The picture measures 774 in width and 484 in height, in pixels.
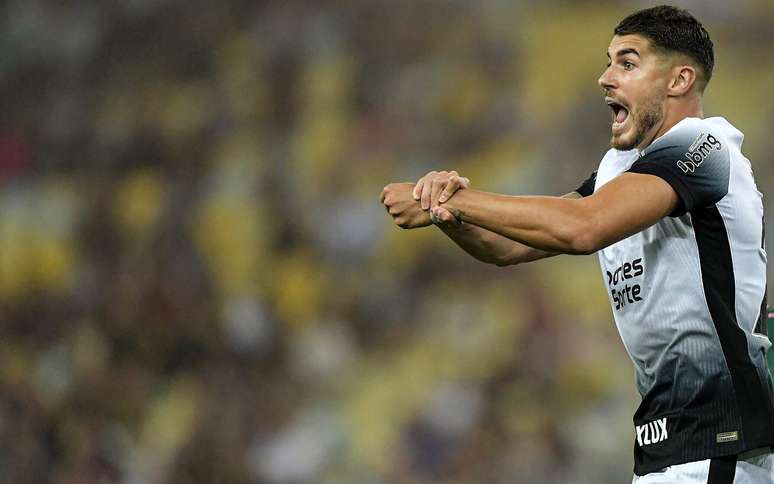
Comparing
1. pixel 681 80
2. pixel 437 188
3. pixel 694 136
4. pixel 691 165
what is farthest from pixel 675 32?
pixel 437 188

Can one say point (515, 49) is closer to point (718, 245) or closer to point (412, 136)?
point (412, 136)

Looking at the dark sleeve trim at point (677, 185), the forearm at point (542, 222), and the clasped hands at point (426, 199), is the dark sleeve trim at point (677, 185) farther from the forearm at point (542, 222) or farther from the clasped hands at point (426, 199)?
the clasped hands at point (426, 199)

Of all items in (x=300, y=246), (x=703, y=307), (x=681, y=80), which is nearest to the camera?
(x=703, y=307)

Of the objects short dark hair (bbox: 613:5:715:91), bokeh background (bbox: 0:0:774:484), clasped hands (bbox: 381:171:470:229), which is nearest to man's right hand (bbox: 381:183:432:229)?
clasped hands (bbox: 381:171:470:229)

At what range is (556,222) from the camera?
2.53 metres

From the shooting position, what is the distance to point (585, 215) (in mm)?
2521

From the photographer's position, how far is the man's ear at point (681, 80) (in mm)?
2855

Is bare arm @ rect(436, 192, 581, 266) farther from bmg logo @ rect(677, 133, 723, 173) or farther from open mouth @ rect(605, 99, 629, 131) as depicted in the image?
bmg logo @ rect(677, 133, 723, 173)

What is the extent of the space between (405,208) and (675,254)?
0.70 metres

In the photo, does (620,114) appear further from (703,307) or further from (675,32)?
(703,307)

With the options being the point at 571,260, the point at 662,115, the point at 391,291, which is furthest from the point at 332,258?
the point at 662,115

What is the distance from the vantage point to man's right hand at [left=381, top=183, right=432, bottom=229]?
2.76 meters

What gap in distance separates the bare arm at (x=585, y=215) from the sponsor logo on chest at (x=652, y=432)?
522mm

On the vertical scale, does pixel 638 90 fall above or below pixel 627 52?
below
